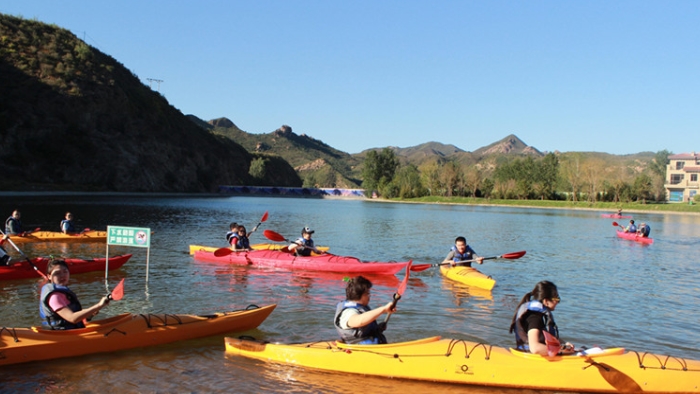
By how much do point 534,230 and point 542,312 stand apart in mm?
32116

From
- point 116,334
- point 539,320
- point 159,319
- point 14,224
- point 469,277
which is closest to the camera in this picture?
point 539,320

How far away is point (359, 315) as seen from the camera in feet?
22.6

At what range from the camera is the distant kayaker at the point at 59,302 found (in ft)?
23.9

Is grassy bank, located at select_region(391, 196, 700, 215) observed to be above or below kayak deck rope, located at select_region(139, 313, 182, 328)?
above

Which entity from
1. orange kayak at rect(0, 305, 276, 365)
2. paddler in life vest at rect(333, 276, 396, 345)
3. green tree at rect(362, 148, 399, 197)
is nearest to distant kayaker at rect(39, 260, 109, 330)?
orange kayak at rect(0, 305, 276, 365)

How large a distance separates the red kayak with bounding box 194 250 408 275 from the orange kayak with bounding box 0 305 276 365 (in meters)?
6.07

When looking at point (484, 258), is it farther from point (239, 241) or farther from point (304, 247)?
point (239, 241)

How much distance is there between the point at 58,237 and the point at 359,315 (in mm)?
17450

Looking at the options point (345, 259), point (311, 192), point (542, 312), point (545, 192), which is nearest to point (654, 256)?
point (345, 259)

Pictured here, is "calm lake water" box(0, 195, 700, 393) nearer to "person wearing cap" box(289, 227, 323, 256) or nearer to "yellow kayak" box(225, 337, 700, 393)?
"yellow kayak" box(225, 337, 700, 393)

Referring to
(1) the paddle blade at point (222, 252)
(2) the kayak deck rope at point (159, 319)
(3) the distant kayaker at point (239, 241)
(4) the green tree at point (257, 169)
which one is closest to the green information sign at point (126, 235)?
(2) the kayak deck rope at point (159, 319)

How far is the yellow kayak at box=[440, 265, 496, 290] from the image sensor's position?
13844 millimetres

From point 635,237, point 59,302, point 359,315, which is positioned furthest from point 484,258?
point 635,237

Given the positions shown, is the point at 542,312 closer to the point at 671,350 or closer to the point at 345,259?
the point at 671,350
